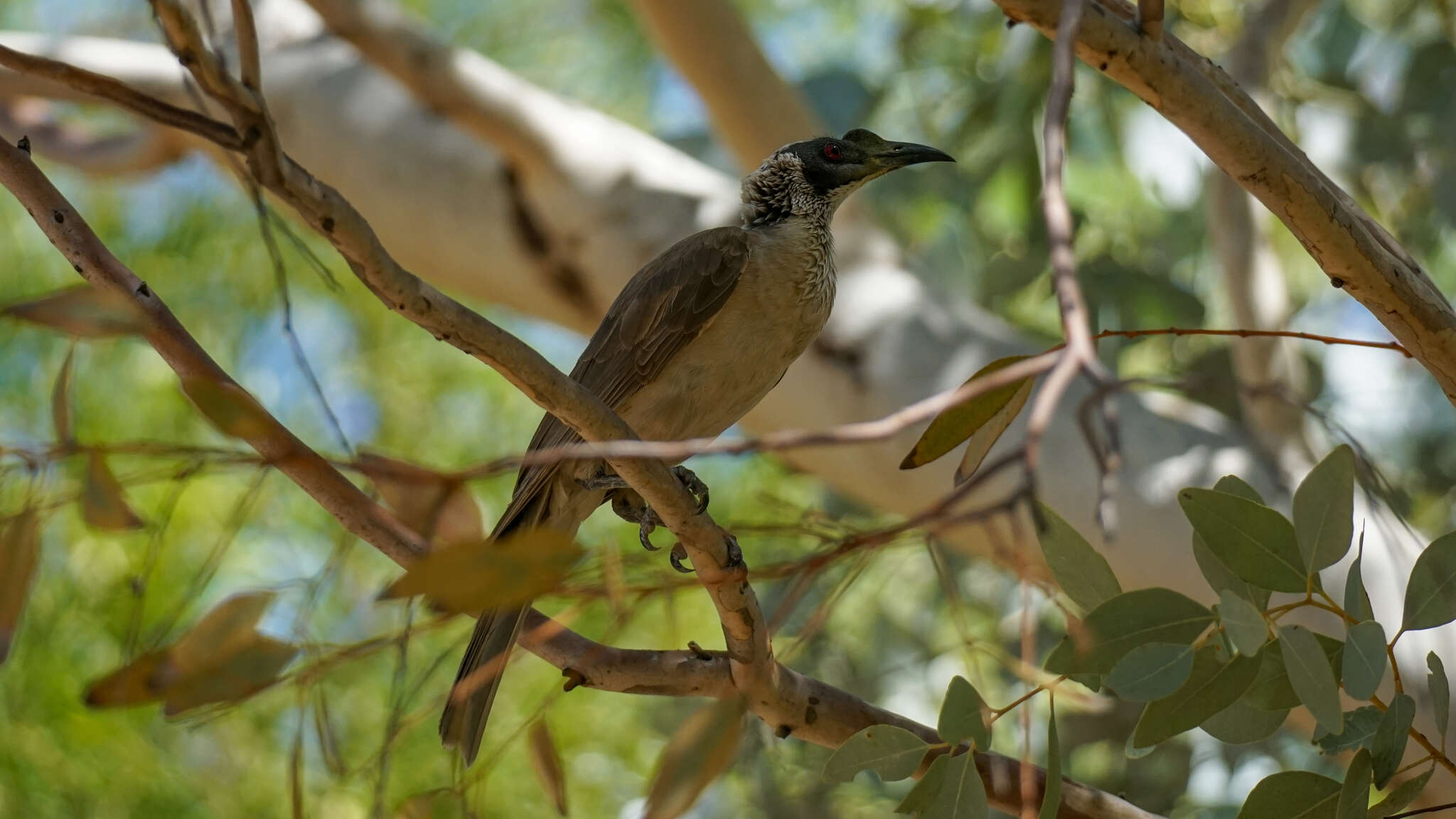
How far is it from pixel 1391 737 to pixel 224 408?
4.22ft

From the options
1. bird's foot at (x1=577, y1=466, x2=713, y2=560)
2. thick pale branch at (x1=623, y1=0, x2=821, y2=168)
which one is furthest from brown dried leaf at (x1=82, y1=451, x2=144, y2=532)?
thick pale branch at (x1=623, y1=0, x2=821, y2=168)

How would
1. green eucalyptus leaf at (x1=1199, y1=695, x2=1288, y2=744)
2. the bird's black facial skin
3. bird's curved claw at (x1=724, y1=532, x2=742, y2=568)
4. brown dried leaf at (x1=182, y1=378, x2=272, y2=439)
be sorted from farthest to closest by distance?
1. the bird's black facial skin
2. bird's curved claw at (x1=724, y1=532, x2=742, y2=568)
3. green eucalyptus leaf at (x1=1199, y1=695, x2=1288, y2=744)
4. brown dried leaf at (x1=182, y1=378, x2=272, y2=439)

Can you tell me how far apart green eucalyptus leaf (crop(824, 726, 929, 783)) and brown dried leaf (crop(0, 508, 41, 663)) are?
35.8 inches

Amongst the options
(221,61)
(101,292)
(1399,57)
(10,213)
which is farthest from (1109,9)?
(10,213)

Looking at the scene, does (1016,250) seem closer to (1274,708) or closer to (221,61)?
(1274,708)

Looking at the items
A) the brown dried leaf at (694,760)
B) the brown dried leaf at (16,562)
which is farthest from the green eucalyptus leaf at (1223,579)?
the brown dried leaf at (16,562)

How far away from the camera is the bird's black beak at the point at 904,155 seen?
3.50 m

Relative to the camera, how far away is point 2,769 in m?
5.25

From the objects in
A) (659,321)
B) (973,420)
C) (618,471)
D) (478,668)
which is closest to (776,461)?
(659,321)

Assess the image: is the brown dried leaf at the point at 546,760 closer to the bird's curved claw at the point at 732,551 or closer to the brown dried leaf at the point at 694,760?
the bird's curved claw at the point at 732,551

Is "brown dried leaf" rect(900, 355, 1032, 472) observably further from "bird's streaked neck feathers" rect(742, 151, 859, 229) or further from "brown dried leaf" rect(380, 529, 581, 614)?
"bird's streaked neck feathers" rect(742, 151, 859, 229)

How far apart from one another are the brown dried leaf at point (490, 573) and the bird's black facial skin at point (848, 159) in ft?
8.70

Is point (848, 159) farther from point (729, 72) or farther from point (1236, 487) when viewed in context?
point (1236, 487)

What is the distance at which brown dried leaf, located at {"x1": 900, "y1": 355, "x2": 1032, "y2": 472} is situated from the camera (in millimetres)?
1406
